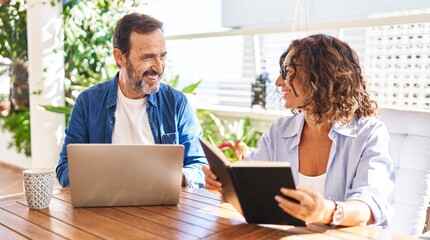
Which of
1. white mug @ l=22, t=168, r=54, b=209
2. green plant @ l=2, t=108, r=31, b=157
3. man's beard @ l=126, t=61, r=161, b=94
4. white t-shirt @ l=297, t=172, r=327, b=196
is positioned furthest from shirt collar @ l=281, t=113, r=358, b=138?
green plant @ l=2, t=108, r=31, b=157

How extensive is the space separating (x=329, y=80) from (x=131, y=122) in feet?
3.29

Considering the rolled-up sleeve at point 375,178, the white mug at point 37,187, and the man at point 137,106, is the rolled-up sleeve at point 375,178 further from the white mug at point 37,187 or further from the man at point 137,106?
the white mug at point 37,187

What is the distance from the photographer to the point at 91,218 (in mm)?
1403

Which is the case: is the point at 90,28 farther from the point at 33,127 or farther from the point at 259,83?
the point at 259,83

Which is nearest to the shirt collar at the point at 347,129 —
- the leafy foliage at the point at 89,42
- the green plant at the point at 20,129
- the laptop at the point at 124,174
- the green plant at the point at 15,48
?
the laptop at the point at 124,174

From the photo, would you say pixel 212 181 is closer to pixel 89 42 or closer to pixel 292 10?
pixel 89 42

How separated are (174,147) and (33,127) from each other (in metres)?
3.51

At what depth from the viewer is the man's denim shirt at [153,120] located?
83.7 inches

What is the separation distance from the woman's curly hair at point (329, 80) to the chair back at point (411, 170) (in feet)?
1.15

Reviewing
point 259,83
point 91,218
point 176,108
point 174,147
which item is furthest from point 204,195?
point 259,83

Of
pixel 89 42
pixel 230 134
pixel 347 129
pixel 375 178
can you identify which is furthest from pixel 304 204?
pixel 89 42

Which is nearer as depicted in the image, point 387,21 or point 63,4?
point 387,21

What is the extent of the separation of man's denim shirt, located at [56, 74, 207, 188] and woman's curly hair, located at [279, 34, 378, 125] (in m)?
0.65

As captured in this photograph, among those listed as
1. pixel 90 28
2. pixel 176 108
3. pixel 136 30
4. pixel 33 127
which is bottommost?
pixel 33 127
